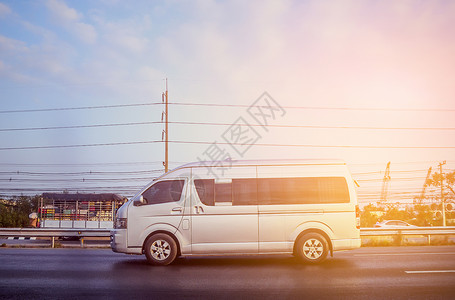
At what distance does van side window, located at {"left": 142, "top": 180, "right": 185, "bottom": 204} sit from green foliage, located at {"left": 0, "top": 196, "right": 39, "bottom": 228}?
169 feet

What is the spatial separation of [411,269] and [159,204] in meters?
6.00

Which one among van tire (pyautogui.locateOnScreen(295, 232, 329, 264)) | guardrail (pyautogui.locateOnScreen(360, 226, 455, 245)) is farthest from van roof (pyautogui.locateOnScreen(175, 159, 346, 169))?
guardrail (pyautogui.locateOnScreen(360, 226, 455, 245))

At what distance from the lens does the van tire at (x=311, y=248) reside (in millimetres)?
10156

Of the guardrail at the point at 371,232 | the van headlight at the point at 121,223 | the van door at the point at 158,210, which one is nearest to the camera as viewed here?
the van door at the point at 158,210

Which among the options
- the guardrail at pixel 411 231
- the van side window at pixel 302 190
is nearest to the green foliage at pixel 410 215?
the guardrail at pixel 411 231

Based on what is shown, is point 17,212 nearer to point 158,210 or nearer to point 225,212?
point 158,210

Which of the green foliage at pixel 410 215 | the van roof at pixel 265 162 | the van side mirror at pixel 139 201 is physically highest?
the van roof at pixel 265 162

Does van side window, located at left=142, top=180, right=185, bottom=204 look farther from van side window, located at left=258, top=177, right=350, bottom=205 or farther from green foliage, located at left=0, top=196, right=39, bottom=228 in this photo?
green foliage, located at left=0, top=196, right=39, bottom=228

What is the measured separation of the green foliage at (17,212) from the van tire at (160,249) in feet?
170

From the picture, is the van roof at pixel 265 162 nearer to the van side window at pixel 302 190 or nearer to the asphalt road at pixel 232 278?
the van side window at pixel 302 190

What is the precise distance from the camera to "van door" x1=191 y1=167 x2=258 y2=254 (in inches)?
399

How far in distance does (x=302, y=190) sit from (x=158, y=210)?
3.64 meters

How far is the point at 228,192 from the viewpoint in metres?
10.4

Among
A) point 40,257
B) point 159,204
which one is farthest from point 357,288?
point 40,257
